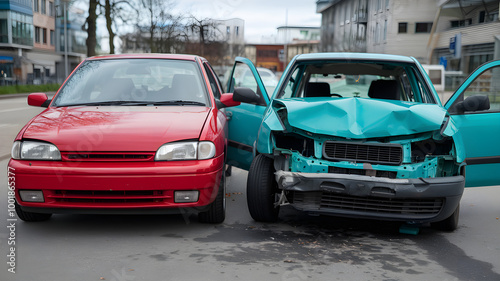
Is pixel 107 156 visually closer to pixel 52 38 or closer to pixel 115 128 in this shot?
pixel 115 128

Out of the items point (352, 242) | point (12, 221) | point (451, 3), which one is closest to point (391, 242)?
point (352, 242)

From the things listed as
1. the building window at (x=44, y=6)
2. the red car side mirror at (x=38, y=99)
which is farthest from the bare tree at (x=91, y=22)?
the building window at (x=44, y=6)

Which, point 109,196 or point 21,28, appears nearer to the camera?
point 109,196

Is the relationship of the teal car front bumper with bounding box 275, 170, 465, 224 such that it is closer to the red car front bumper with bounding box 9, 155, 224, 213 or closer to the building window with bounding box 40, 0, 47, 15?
the red car front bumper with bounding box 9, 155, 224, 213

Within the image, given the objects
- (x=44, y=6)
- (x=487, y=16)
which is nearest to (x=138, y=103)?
(x=487, y=16)

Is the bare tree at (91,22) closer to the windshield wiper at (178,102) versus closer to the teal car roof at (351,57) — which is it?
the windshield wiper at (178,102)

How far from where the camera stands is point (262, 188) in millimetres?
5137

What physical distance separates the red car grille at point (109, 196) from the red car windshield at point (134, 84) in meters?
1.27

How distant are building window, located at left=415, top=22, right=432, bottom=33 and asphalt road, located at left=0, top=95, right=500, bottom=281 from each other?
48111 millimetres

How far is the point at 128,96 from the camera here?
19.1 feet

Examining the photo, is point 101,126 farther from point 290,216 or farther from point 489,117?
point 489,117

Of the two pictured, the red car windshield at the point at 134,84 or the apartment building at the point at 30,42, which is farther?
the apartment building at the point at 30,42

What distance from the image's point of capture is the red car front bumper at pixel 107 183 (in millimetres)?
4566

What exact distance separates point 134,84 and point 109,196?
5.52ft
